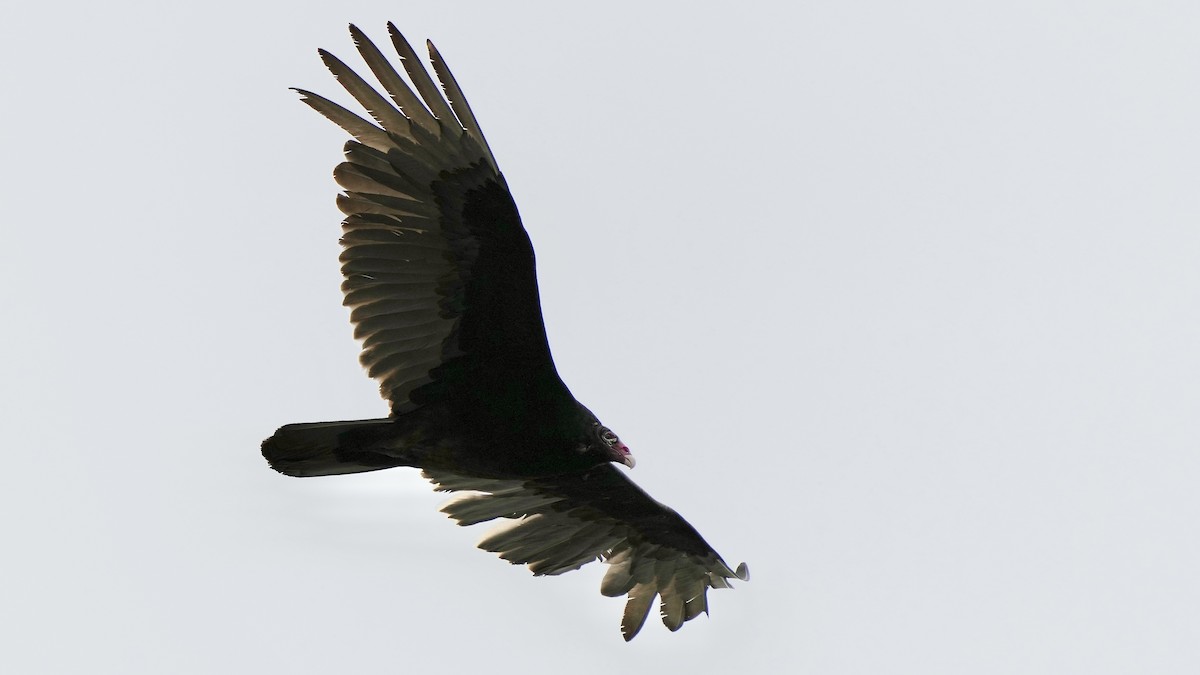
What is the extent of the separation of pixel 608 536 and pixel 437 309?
201cm

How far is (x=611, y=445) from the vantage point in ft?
27.3

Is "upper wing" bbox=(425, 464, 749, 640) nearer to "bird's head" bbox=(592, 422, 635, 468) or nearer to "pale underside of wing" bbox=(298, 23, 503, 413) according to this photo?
"bird's head" bbox=(592, 422, 635, 468)

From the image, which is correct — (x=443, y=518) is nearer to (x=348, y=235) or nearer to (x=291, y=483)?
(x=291, y=483)

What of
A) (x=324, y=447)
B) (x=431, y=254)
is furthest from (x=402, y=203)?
(x=324, y=447)

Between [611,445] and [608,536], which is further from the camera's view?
[608,536]

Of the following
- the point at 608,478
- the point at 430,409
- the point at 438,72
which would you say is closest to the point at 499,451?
the point at 430,409

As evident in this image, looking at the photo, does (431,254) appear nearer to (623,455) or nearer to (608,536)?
(623,455)

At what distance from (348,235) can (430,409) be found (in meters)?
1.04

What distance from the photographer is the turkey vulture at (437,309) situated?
26.3 feet

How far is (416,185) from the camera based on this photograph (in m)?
8.08

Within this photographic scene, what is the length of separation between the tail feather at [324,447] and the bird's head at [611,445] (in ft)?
3.72

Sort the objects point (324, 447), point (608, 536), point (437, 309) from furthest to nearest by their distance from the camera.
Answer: point (608, 536)
point (437, 309)
point (324, 447)

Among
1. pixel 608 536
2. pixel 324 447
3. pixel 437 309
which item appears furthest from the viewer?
pixel 608 536

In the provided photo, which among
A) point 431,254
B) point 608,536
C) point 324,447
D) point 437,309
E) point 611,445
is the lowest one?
point 608,536
